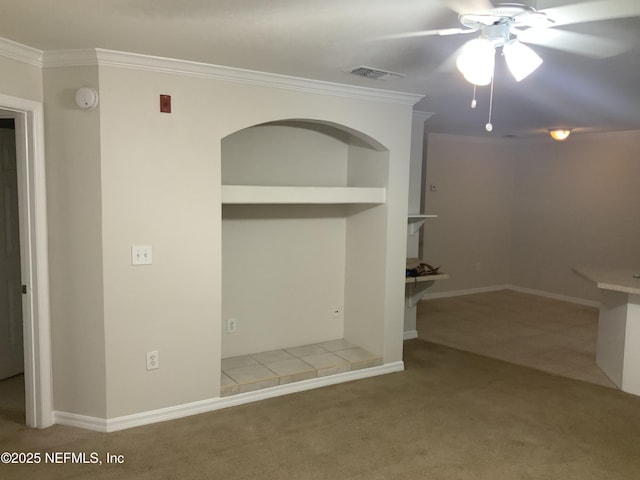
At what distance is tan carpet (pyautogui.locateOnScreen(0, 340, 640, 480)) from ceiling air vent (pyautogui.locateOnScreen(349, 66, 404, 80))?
221cm

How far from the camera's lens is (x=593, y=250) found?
666cm

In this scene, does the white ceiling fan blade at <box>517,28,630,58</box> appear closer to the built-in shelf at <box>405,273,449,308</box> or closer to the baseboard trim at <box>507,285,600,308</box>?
the built-in shelf at <box>405,273,449,308</box>

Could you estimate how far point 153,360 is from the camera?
327 centimetres

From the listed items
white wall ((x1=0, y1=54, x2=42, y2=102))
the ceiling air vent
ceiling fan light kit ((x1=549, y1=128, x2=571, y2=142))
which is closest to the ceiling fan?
the ceiling air vent

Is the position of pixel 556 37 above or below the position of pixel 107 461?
above

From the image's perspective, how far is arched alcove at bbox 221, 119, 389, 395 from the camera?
4051mm

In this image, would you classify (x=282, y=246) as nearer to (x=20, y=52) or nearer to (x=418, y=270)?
(x=418, y=270)

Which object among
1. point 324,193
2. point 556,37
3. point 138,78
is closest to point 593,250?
point 324,193

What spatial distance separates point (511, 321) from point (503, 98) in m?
2.89

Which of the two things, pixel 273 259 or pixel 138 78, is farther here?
pixel 273 259

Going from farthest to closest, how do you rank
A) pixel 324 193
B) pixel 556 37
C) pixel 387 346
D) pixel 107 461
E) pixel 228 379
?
pixel 387 346 < pixel 324 193 < pixel 228 379 < pixel 107 461 < pixel 556 37

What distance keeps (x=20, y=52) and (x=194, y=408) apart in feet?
7.69

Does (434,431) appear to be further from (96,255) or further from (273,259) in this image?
(96,255)

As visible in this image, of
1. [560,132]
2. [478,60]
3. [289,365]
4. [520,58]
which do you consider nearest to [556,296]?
[560,132]
